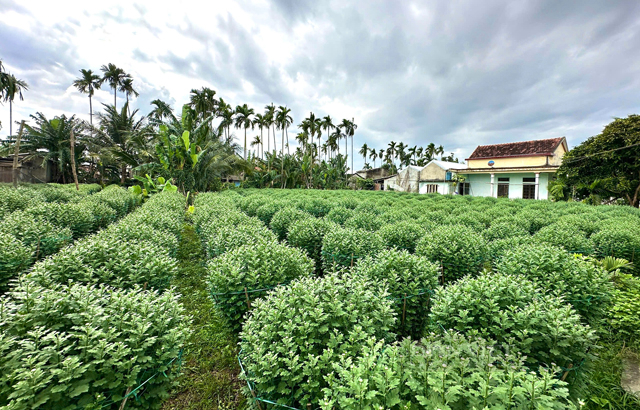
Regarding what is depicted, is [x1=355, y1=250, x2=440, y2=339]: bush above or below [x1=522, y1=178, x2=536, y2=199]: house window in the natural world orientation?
below

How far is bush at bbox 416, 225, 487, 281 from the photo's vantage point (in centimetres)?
510

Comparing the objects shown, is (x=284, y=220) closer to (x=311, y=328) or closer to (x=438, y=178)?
(x=311, y=328)

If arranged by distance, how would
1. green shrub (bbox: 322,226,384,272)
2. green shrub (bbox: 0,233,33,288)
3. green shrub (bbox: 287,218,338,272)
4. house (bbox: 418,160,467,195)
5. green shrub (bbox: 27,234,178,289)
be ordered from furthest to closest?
1. house (bbox: 418,160,467,195)
2. green shrub (bbox: 287,218,338,272)
3. green shrub (bbox: 322,226,384,272)
4. green shrub (bbox: 0,233,33,288)
5. green shrub (bbox: 27,234,178,289)

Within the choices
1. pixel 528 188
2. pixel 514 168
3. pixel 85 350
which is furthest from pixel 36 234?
→ pixel 528 188

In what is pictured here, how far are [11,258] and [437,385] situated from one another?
6163 mm

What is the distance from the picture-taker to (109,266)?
12.4 feet

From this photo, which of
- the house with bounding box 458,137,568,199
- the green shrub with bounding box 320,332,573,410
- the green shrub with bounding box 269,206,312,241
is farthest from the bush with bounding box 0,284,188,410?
the house with bounding box 458,137,568,199

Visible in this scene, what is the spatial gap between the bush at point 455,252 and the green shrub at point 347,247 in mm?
975

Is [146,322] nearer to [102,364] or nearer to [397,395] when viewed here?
[102,364]

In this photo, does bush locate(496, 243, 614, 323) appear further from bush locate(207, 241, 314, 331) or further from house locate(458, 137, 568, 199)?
house locate(458, 137, 568, 199)

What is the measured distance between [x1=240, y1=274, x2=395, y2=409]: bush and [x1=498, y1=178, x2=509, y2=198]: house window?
115 feet

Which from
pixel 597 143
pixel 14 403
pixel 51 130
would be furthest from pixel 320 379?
pixel 51 130

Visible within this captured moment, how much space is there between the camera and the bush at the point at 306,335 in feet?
7.13

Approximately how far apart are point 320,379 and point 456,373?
1.12 metres
